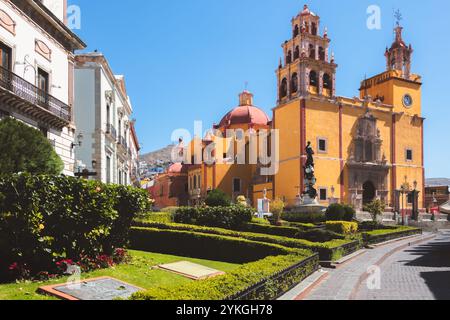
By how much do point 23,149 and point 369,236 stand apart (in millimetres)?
18004

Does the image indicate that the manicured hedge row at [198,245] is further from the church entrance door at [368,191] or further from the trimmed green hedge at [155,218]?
the church entrance door at [368,191]

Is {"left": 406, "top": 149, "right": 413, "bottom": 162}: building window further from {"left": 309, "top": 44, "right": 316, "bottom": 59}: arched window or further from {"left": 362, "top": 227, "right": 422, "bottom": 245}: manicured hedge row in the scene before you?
{"left": 362, "top": 227, "right": 422, "bottom": 245}: manicured hedge row

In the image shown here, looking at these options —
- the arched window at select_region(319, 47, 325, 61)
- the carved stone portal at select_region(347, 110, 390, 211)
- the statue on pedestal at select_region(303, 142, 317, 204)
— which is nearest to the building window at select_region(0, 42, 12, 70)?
the statue on pedestal at select_region(303, 142, 317, 204)

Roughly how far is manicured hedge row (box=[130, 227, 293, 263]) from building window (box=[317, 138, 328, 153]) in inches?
1158

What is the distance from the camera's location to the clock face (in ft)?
172

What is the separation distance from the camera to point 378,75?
5438 centimetres

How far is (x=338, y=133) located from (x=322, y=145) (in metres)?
2.61

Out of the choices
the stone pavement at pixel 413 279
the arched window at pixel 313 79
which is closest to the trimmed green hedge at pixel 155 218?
the stone pavement at pixel 413 279

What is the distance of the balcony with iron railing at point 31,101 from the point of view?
15.2m

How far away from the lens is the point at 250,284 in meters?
8.70

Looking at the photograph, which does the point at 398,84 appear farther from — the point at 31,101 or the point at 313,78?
the point at 31,101
